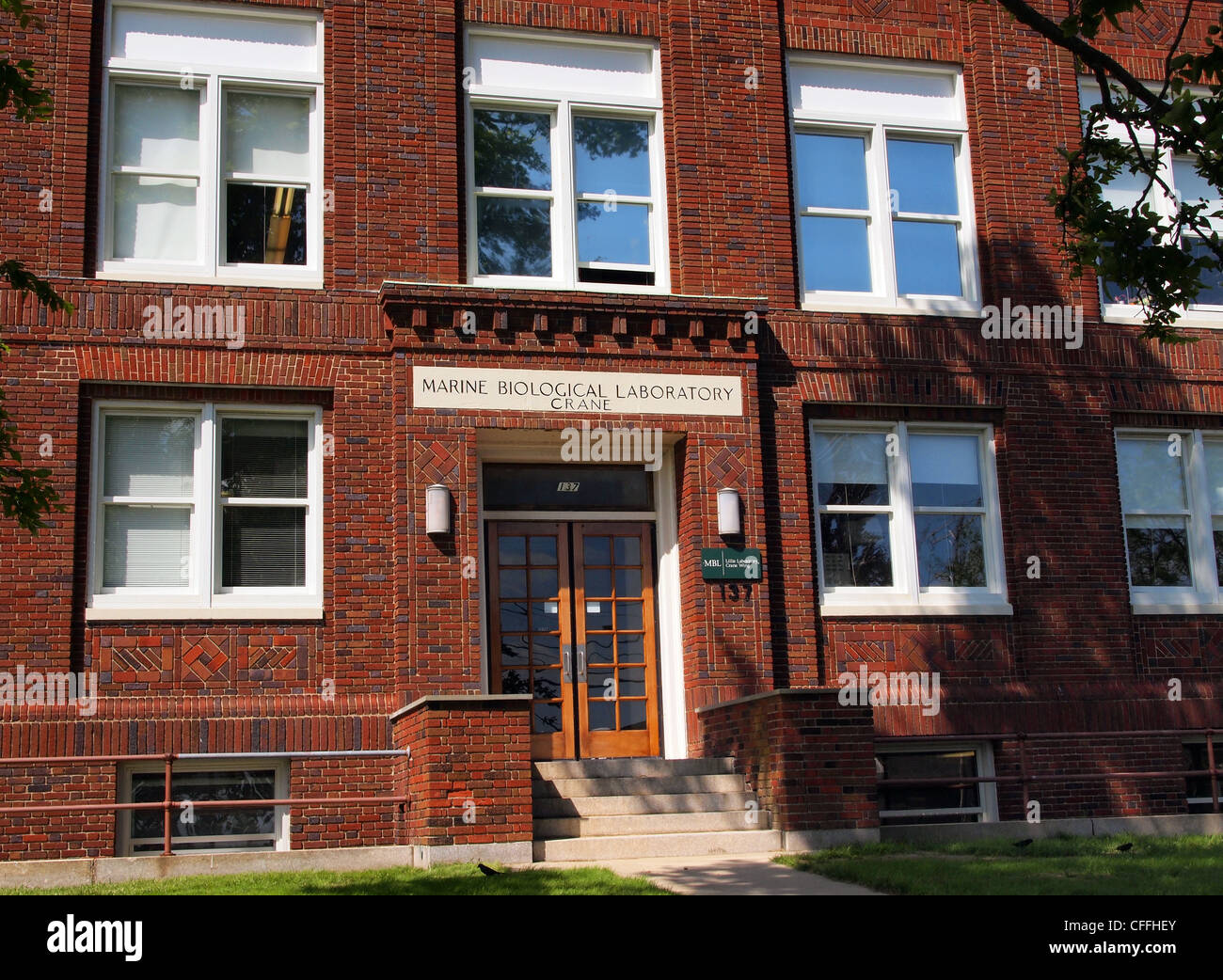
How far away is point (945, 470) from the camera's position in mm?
15930

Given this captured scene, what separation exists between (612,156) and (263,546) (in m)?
5.75

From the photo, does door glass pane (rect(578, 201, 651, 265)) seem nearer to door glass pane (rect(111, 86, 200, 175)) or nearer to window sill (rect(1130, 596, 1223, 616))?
door glass pane (rect(111, 86, 200, 175))

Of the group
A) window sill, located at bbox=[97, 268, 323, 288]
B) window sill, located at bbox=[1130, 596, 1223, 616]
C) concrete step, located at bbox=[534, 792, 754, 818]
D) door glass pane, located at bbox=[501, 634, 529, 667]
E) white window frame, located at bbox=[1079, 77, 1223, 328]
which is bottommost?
concrete step, located at bbox=[534, 792, 754, 818]

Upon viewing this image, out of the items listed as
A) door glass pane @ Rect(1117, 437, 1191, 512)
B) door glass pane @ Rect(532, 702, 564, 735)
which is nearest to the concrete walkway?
door glass pane @ Rect(532, 702, 564, 735)

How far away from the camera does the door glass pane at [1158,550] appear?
53.1ft

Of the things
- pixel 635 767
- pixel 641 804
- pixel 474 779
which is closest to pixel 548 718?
pixel 635 767

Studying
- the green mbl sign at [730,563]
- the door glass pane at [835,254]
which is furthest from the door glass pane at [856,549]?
the door glass pane at [835,254]

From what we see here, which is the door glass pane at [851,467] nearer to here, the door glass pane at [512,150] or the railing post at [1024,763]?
the railing post at [1024,763]

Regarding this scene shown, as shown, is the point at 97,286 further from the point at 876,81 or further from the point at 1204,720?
the point at 1204,720

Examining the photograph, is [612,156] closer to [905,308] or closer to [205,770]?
[905,308]

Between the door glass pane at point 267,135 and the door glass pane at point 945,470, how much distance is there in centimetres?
737

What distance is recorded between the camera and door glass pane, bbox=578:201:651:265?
15367 mm

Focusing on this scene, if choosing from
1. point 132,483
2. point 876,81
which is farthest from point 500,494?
point 876,81

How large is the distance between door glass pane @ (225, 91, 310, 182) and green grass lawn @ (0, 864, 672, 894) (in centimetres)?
747
